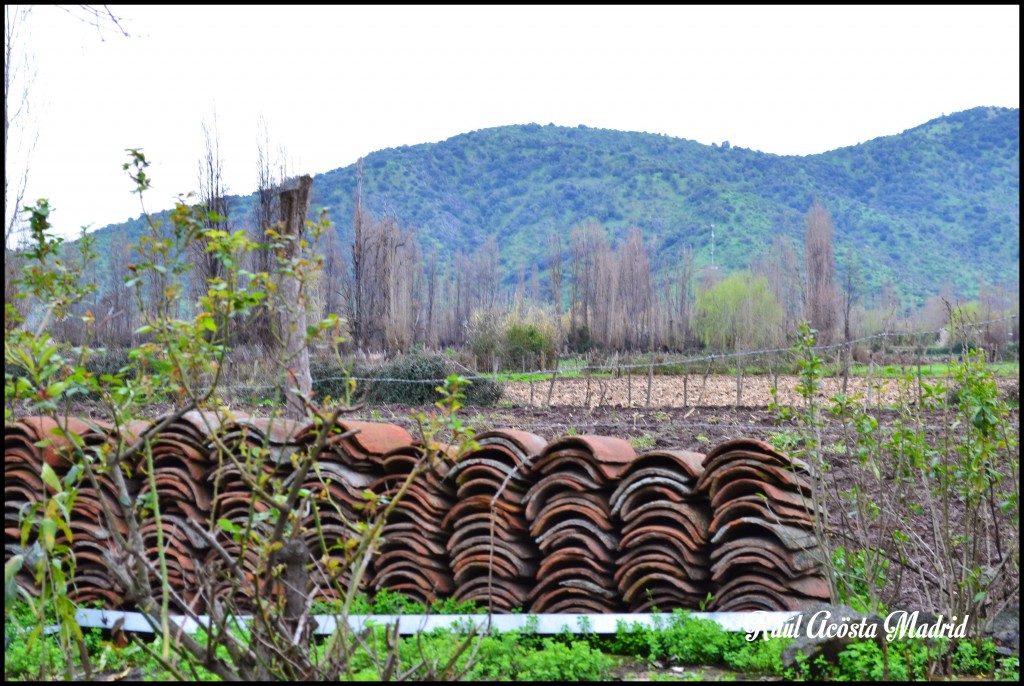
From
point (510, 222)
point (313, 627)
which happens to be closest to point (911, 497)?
point (313, 627)

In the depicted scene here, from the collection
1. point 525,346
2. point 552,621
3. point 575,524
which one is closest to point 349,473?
point 575,524

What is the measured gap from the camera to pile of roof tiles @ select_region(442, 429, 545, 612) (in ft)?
15.6

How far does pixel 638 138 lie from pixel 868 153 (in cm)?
2043

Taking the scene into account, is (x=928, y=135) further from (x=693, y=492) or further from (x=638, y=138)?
(x=693, y=492)

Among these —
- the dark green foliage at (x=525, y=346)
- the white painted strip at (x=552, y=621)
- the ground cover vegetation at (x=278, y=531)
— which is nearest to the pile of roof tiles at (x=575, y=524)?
the white painted strip at (x=552, y=621)

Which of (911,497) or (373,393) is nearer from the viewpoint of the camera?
(911,497)

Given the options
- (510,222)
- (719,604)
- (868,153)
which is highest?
(868,153)

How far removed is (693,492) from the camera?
4.71 meters

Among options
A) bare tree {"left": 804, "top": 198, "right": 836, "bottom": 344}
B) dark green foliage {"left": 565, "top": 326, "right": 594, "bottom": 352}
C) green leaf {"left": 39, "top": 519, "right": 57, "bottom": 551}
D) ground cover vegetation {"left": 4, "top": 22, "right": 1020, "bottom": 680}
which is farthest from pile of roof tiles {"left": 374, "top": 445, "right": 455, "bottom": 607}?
Result: bare tree {"left": 804, "top": 198, "right": 836, "bottom": 344}

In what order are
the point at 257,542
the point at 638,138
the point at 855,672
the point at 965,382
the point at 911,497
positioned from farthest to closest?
the point at 638,138 → the point at 911,497 → the point at 965,382 → the point at 855,672 → the point at 257,542

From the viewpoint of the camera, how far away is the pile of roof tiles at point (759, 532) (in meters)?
4.45

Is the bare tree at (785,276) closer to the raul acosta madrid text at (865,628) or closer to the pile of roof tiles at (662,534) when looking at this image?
the pile of roof tiles at (662,534)

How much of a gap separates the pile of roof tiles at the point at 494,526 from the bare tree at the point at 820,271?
31.2m

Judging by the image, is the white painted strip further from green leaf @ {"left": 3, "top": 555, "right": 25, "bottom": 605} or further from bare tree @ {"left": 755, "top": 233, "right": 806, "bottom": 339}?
bare tree @ {"left": 755, "top": 233, "right": 806, "bottom": 339}
